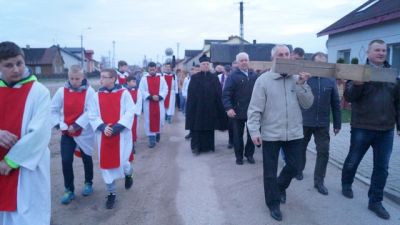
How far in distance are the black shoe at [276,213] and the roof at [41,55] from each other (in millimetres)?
75066

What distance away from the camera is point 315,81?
582 cm

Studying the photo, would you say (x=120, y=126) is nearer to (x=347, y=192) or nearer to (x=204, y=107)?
(x=347, y=192)

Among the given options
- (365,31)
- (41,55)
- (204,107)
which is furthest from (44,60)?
(204,107)

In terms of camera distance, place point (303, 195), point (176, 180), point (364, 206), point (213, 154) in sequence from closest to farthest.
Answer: point (364, 206) → point (303, 195) → point (176, 180) → point (213, 154)

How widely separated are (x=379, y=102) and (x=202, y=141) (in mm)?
4456

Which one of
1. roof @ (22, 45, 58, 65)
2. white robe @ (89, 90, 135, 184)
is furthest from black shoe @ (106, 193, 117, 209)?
roof @ (22, 45, 58, 65)

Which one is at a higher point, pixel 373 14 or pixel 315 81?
pixel 373 14

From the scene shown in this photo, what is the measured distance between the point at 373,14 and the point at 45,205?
48.0 feet

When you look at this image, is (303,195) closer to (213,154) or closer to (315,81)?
(315,81)

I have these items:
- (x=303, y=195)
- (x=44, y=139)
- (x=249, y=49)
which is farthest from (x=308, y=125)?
(x=249, y=49)

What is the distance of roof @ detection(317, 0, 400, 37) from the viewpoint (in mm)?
13455

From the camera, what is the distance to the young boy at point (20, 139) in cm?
331

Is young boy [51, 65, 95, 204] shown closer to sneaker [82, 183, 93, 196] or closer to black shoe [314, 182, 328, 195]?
sneaker [82, 183, 93, 196]

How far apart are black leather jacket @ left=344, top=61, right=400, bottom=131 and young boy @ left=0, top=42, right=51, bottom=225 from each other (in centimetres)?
368
